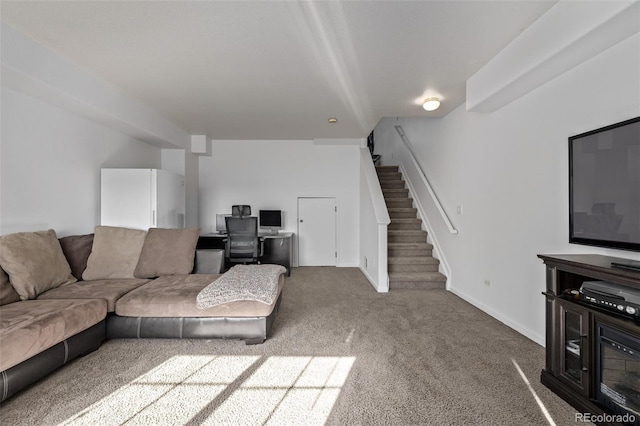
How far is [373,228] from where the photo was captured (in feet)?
16.0

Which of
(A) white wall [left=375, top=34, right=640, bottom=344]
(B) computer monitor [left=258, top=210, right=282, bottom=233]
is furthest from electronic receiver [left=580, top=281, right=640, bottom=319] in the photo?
(B) computer monitor [left=258, top=210, right=282, bottom=233]

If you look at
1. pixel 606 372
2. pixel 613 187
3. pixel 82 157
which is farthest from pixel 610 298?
pixel 82 157

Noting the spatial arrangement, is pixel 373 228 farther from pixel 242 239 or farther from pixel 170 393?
pixel 170 393

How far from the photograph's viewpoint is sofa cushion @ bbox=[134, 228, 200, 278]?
3.42 m

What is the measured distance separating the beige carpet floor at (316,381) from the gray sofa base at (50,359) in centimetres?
8

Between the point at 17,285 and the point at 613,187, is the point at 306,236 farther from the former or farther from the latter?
the point at 613,187

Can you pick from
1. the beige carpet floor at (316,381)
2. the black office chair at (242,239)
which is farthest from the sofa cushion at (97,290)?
the black office chair at (242,239)

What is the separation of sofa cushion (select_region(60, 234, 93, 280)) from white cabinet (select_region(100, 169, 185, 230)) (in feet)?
2.36

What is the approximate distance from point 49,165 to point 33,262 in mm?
1205

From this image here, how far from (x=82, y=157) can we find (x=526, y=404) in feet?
16.1

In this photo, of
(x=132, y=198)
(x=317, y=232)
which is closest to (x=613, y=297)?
(x=132, y=198)

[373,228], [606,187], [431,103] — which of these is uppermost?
[431,103]

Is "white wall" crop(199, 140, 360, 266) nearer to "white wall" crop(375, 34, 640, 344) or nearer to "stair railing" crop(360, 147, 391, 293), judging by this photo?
"stair railing" crop(360, 147, 391, 293)

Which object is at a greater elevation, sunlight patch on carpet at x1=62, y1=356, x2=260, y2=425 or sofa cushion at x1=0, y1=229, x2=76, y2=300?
sofa cushion at x1=0, y1=229, x2=76, y2=300
